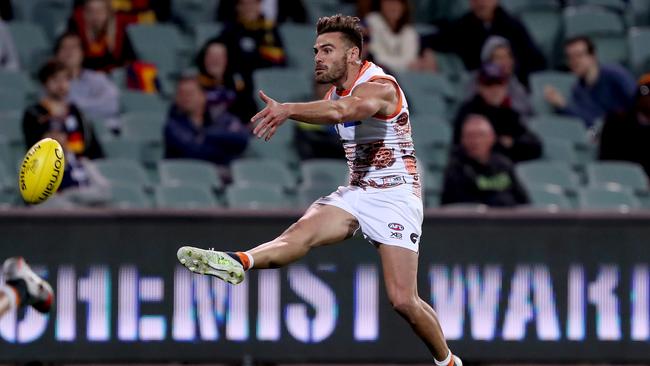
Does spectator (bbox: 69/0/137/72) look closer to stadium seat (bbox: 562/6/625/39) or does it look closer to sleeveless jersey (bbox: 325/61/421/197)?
stadium seat (bbox: 562/6/625/39)

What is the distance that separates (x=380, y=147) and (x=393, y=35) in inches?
233

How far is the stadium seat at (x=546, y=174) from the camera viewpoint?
42.0 ft

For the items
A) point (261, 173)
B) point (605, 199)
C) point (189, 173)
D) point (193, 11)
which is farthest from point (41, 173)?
point (193, 11)

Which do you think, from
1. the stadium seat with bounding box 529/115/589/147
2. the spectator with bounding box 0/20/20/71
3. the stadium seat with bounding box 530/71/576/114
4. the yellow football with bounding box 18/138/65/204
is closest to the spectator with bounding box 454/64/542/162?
the stadium seat with bounding box 529/115/589/147

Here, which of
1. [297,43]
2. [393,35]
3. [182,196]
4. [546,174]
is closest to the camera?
[182,196]

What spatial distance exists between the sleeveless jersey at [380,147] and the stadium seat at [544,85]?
234 inches

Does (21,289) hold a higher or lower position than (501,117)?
lower

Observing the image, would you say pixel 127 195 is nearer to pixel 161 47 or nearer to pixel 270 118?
pixel 161 47

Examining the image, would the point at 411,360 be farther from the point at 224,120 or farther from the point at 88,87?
the point at 88,87

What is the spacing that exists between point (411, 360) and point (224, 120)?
11.4 ft

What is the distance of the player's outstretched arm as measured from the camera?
23.5 ft

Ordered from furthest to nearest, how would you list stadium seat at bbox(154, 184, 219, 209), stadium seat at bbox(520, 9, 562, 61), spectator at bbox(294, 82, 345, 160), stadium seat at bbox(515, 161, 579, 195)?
1. stadium seat at bbox(520, 9, 562, 61)
2. spectator at bbox(294, 82, 345, 160)
3. stadium seat at bbox(515, 161, 579, 195)
4. stadium seat at bbox(154, 184, 219, 209)

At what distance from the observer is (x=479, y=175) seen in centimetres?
1209

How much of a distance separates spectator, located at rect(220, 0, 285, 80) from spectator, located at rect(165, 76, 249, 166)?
2.86 feet
